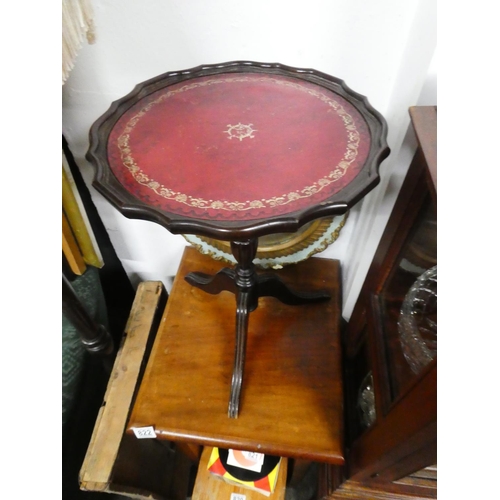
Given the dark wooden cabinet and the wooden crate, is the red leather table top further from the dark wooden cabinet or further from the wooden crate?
the wooden crate

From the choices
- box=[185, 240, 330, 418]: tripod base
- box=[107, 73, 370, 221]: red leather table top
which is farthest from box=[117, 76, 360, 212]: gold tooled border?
box=[185, 240, 330, 418]: tripod base

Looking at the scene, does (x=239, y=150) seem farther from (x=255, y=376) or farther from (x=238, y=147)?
(x=255, y=376)

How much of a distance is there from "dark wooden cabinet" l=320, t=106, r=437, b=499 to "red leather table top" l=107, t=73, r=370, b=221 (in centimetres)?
12

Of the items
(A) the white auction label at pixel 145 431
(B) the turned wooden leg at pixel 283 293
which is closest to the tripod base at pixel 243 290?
(B) the turned wooden leg at pixel 283 293

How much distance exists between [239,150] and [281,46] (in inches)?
13.6

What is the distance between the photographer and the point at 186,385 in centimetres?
92

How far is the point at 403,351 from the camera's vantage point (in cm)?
72

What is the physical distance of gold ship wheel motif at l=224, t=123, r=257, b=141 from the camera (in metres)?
0.65

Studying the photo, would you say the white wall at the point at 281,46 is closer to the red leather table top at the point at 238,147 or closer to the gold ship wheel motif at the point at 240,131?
the red leather table top at the point at 238,147

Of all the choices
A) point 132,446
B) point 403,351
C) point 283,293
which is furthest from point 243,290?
point 132,446
